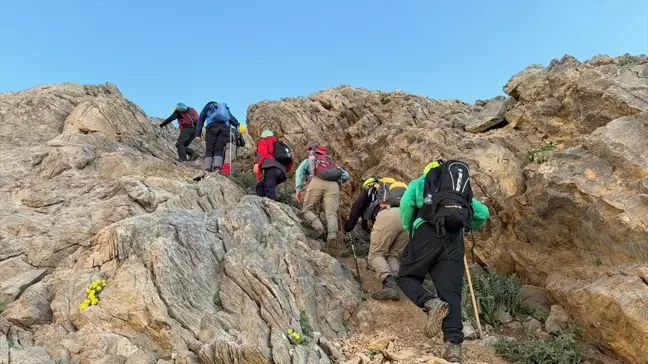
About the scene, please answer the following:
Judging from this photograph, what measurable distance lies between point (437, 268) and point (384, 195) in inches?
136

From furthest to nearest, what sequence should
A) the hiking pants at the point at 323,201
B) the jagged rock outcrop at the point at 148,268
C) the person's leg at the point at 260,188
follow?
the person's leg at the point at 260,188, the hiking pants at the point at 323,201, the jagged rock outcrop at the point at 148,268

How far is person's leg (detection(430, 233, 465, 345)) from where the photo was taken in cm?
726

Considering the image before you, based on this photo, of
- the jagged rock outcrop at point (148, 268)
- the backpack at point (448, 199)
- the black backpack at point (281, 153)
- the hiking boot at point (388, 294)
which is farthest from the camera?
the black backpack at point (281, 153)

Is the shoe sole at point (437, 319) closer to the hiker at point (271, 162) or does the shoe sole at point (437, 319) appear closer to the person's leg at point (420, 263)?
the person's leg at point (420, 263)

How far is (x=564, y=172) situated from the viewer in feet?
33.8

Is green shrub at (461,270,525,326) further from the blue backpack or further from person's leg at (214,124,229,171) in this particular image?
the blue backpack

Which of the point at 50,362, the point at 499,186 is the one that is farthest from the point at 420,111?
the point at 50,362

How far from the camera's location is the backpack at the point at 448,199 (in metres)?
7.46

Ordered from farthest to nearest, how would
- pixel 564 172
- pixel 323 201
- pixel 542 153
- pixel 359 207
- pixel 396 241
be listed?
pixel 323 201 → pixel 359 207 → pixel 542 153 → pixel 396 241 → pixel 564 172

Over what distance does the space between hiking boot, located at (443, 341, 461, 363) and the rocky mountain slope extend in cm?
284

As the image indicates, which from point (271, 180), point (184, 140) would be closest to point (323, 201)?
point (271, 180)

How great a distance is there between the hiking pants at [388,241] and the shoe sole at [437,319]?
115 inches

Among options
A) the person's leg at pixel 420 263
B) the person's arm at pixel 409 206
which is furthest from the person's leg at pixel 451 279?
the person's arm at pixel 409 206

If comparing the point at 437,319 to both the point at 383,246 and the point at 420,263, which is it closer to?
the point at 420,263
